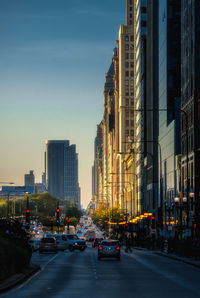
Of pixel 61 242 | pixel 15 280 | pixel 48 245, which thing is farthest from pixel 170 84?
pixel 15 280

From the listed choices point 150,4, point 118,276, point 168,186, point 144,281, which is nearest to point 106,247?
point 118,276

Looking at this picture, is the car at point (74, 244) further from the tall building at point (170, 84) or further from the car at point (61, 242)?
the tall building at point (170, 84)

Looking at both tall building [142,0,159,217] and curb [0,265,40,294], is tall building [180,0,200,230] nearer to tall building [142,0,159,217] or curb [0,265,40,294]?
tall building [142,0,159,217]

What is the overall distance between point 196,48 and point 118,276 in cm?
5699

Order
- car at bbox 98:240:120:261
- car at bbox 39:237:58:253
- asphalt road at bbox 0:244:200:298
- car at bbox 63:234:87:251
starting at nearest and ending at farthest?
asphalt road at bbox 0:244:200:298 < car at bbox 98:240:120:261 < car at bbox 39:237:58:253 < car at bbox 63:234:87:251

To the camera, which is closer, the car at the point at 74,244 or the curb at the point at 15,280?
the curb at the point at 15,280

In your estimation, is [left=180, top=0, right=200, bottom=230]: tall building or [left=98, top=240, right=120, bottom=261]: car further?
[left=180, top=0, right=200, bottom=230]: tall building

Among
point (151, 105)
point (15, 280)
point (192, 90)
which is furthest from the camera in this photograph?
point (151, 105)

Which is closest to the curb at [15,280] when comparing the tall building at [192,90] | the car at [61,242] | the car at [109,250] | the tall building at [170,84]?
the car at [109,250]

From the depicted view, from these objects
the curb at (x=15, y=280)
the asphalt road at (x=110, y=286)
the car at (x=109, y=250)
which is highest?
the car at (x=109, y=250)

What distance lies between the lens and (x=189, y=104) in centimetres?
8931

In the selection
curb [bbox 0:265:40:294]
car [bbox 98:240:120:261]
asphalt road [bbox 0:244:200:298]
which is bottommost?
asphalt road [bbox 0:244:200:298]

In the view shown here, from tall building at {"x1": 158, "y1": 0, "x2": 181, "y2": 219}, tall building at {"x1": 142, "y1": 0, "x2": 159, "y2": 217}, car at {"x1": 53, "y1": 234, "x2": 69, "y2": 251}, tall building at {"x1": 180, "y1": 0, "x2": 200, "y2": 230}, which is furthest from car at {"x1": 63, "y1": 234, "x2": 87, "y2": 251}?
tall building at {"x1": 142, "y1": 0, "x2": 159, "y2": 217}

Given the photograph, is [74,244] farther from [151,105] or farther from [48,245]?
[151,105]
